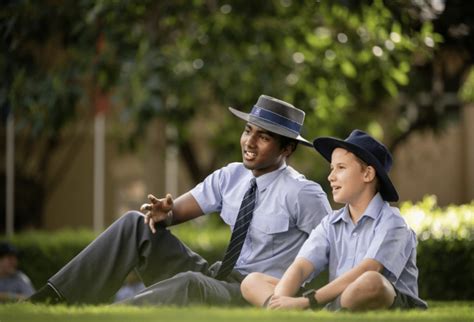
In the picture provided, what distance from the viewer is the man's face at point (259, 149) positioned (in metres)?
6.11

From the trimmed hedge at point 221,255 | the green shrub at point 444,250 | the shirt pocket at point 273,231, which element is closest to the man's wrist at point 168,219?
the shirt pocket at point 273,231

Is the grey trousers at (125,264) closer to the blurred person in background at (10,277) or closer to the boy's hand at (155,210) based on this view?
the boy's hand at (155,210)

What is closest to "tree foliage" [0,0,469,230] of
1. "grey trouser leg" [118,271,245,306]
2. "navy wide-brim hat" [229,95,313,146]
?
"navy wide-brim hat" [229,95,313,146]

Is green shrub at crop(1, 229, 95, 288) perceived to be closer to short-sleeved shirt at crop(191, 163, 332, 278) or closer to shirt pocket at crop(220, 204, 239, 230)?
shirt pocket at crop(220, 204, 239, 230)

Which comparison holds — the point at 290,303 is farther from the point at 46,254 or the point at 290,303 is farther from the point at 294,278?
the point at 46,254

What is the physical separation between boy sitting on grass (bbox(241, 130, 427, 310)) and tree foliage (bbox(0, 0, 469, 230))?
4799 millimetres

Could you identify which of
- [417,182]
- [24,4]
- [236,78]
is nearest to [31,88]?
[24,4]

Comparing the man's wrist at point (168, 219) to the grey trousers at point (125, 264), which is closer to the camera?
the grey trousers at point (125, 264)

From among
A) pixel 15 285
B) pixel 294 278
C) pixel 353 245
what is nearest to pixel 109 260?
pixel 294 278

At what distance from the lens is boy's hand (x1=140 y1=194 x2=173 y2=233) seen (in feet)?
19.8

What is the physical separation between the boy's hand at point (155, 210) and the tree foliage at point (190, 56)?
14.6 ft

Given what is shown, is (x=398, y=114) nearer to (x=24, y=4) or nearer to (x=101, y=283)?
(x=24, y=4)

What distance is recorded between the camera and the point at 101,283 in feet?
19.7

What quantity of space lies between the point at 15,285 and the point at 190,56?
3.27 meters
